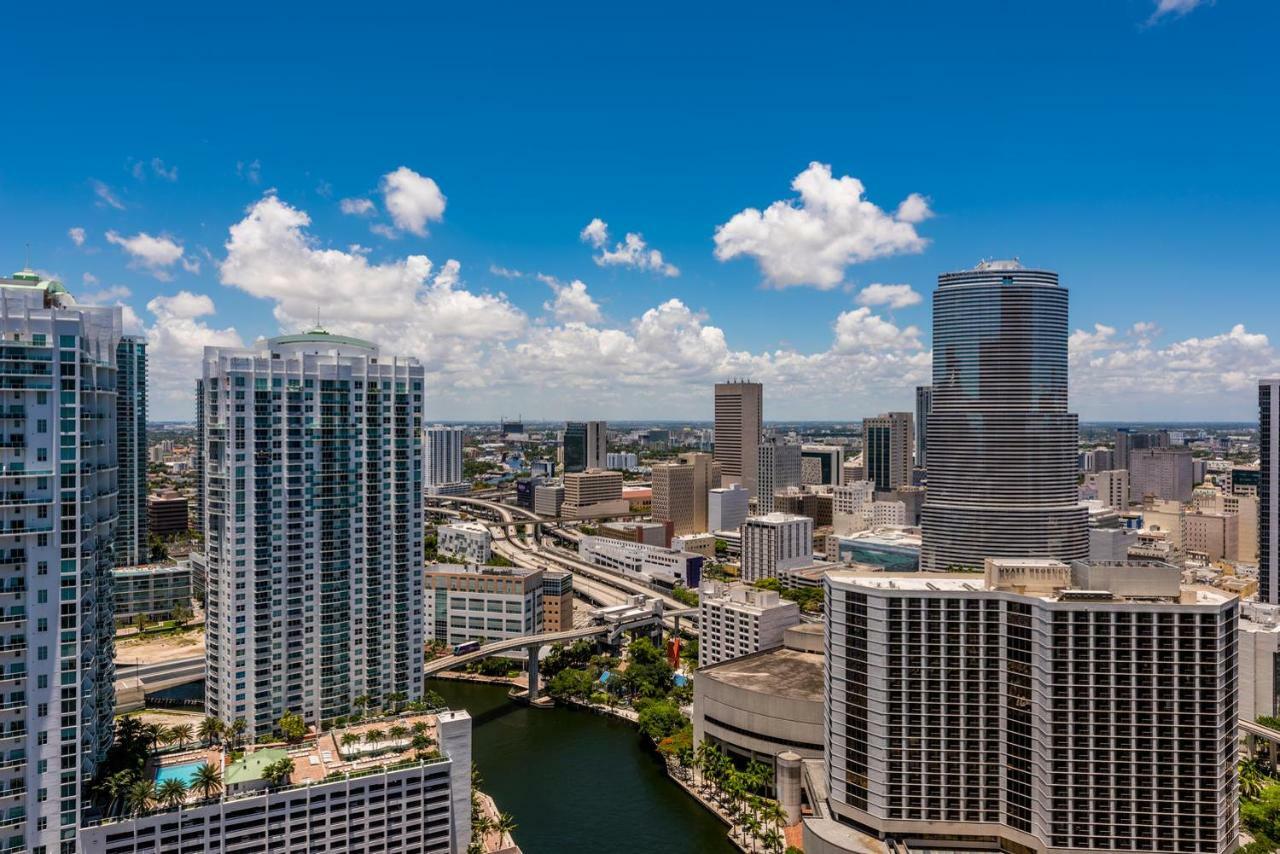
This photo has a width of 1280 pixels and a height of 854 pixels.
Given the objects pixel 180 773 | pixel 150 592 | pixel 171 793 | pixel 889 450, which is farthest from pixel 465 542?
pixel 889 450

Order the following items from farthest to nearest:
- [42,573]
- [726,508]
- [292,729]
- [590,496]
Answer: [590,496]
[726,508]
[292,729]
[42,573]

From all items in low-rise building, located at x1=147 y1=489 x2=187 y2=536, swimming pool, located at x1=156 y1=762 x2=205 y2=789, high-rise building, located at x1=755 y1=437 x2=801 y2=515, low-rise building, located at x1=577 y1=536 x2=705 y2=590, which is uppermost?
high-rise building, located at x1=755 y1=437 x2=801 y2=515

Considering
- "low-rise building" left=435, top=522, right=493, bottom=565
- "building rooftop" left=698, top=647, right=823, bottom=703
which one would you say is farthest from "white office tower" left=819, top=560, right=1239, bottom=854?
"low-rise building" left=435, top=522, right=493, bottom=565

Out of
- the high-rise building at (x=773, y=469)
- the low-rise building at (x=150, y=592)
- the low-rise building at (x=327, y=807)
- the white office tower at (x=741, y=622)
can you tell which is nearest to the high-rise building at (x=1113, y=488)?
the high-rise building at (x=773, y=469)

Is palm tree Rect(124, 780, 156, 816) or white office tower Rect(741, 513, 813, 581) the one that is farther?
white office tower Rect(741, 513, 813, 581)

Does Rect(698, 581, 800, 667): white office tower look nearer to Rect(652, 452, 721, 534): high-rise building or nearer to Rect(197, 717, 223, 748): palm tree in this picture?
Rect(197, 717, 223, 748): palm tree

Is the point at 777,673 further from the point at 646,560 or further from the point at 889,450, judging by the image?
the point at 889,450

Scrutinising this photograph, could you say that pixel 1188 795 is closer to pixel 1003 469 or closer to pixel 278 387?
pixel 278 387
